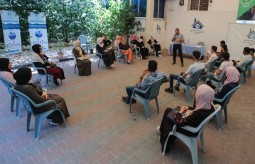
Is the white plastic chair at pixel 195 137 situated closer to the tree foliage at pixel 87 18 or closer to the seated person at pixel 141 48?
the seated person at pixel 141 48

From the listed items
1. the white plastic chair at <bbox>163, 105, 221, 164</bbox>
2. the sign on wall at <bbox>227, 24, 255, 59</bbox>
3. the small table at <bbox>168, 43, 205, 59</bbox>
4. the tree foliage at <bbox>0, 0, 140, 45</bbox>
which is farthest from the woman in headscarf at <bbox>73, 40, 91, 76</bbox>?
the sign on wall at <bbox>227, 24, 255, 59</bbox>

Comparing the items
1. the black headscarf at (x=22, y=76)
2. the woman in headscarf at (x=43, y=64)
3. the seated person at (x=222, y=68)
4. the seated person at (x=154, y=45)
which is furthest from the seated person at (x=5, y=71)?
the seated person at (x=154, y=45)

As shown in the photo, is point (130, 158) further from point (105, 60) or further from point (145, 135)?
point (105, 60)

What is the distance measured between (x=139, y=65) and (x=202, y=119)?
18.7 feet

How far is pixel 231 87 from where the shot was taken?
3.29 meters

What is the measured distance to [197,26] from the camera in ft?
33.3

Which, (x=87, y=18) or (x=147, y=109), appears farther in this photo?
(x=87, y=18)

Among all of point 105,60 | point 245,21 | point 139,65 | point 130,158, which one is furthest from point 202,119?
point 245,21

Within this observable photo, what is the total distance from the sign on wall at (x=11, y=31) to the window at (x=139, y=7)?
552cm

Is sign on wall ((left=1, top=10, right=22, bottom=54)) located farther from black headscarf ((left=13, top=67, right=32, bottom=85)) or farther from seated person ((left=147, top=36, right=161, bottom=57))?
seated person ((left=147, top=36, right=161, bottom=57))

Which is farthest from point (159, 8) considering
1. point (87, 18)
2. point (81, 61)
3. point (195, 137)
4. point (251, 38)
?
point (195, 137)

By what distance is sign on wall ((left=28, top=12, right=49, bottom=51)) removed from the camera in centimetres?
821

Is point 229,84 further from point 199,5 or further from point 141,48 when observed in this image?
point 199,5

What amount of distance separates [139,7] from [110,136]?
8.81 metres
